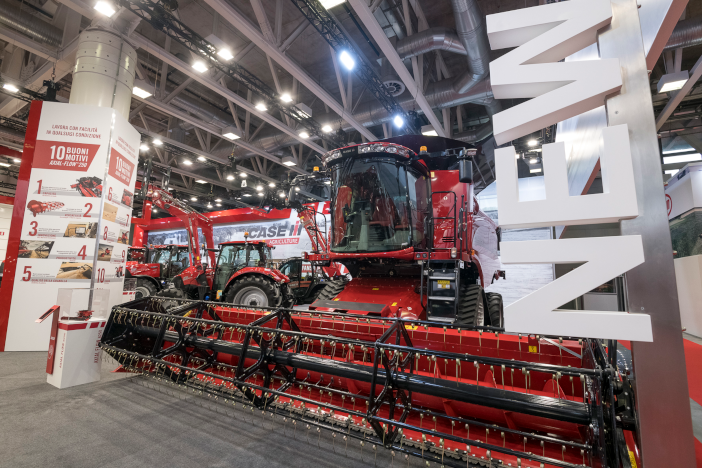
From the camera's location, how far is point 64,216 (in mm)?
4746

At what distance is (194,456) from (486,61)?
689 cm

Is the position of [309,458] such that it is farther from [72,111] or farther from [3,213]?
[3,213]

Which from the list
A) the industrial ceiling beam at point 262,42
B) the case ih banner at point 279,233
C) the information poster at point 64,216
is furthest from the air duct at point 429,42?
the case ih banner at point 279,233

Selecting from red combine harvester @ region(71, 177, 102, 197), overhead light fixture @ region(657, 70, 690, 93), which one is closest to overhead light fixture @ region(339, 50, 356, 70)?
red combine harvester @ region(71, 177, 102, 197)

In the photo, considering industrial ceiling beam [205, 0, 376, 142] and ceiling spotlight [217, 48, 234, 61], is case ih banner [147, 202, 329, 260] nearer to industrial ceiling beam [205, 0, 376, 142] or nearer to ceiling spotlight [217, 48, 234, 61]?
industrial ceiling beam [205, 0, 376, 142]

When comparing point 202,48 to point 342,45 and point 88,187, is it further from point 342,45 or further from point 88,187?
point 88,187

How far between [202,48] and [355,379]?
6.41 meters

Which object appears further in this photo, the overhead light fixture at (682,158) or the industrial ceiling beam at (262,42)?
the overhead light fixture at (682,158)

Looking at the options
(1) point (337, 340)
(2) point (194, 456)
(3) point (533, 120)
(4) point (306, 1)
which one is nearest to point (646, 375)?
(3) point (533, 120)

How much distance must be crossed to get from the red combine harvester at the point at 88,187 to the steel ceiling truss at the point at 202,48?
267cm

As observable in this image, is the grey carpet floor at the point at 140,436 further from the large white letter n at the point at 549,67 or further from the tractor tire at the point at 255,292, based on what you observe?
the tractor tire at the point at 255,292

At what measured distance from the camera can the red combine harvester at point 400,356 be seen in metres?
1.68

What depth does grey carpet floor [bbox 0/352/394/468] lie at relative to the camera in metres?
2.04

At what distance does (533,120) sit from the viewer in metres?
1.24
